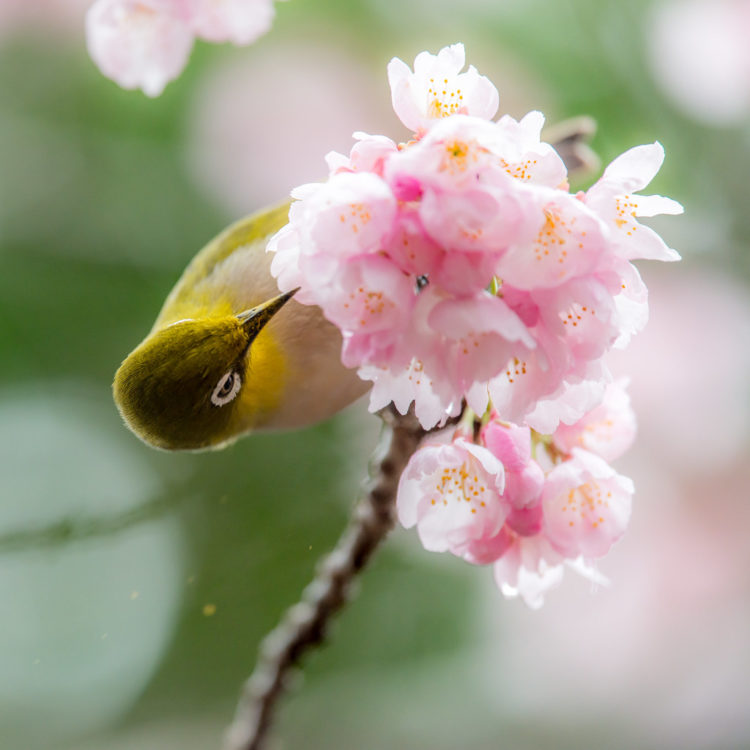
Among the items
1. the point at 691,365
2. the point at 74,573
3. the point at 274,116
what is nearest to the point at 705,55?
the point at 691,365

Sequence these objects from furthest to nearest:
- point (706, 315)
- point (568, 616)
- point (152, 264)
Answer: point (568, 616) → point (706, 315) → point (152, 264)

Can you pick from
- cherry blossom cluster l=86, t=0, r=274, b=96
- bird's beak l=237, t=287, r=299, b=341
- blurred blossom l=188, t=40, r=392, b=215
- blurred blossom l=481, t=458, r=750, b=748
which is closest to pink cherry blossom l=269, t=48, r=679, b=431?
bird's beak l=237, t=287, r=299, b=341

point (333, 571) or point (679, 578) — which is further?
point (679, 578)

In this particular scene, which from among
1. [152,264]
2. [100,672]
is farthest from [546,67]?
[100,672]

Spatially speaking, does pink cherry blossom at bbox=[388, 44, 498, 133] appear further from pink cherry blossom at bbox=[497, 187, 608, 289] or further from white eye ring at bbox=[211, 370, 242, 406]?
white eye ring at bbox=[211, 370, 242, 406]

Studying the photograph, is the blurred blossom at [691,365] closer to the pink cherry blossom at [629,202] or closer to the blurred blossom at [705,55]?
the blurred blossom at [705,55]

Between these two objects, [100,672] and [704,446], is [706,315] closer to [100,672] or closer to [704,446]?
[704,446]
